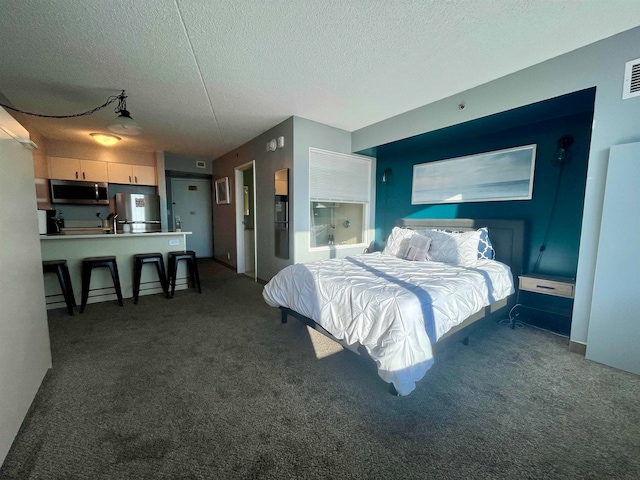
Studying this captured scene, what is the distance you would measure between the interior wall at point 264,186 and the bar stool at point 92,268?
2.01 meters

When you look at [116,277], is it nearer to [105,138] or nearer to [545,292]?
[105,138]

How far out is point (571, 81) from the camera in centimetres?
216

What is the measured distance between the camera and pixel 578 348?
2217 mm

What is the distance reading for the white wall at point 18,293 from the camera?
4.36ft

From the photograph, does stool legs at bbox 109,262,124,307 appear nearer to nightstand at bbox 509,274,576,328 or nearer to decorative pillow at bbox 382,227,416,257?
decorative pillow at bbox 382,227,416,257

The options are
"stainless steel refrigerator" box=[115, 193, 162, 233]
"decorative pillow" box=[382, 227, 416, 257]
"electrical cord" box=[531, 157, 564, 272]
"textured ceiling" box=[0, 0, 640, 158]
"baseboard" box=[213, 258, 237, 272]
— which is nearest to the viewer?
"textured ceiling" box=[0, 0, 640, 158]

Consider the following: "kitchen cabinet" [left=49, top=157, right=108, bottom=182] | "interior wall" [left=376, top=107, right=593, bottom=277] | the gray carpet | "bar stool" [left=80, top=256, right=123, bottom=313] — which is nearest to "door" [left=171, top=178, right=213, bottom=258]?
"kitchen cabinet" [left=49, top=157, right=108, bottom=182]

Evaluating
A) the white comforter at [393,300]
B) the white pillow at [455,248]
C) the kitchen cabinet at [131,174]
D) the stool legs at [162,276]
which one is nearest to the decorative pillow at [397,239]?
the white pillow at [455,248]

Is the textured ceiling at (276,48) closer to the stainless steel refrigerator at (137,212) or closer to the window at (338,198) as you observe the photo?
the window at (338,198)

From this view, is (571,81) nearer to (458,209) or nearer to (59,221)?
(458,209)

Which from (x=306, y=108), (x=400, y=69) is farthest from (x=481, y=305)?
(x=306, y=108)

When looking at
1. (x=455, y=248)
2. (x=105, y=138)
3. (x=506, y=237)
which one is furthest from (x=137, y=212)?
(x=506, y=237)

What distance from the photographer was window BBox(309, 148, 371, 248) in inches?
155

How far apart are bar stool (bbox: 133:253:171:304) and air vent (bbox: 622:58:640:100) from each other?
5.23 meters
